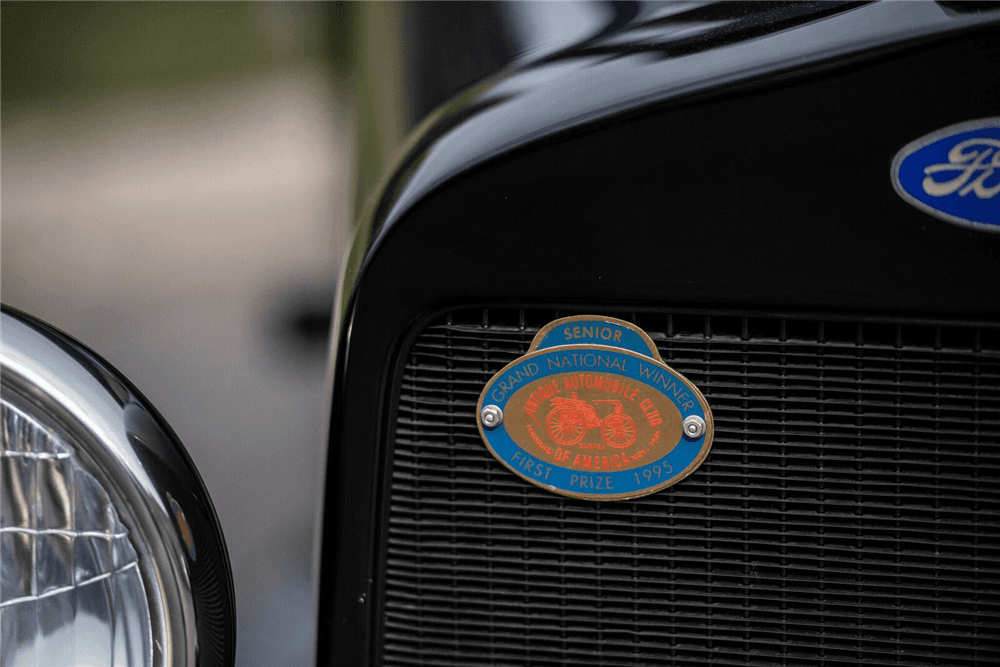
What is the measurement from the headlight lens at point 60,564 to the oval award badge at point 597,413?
11.7 inches

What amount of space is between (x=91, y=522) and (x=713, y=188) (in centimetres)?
52

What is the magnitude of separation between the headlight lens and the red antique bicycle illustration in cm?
33

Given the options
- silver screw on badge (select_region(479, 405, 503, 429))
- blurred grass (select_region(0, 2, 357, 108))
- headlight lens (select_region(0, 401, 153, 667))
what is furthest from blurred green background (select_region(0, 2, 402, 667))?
silver screw on badge (select_region(479, 405, 503, 429))

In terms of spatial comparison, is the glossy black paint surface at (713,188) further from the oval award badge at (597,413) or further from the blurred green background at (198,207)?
the blurred green background at (198,207)

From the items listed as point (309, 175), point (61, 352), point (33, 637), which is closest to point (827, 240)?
point (61, 352)

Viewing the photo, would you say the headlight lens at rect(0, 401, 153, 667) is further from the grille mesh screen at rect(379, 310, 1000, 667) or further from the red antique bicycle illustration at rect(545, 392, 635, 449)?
the red antique bicycle illustration at rect(545, 392, 635, 449)

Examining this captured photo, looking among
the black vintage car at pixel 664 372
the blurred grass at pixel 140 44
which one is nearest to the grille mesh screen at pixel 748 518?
the black vintage car at pixel 664 372

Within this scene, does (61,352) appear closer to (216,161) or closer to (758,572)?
(758,572)

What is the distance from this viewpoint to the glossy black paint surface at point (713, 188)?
63 centimetres

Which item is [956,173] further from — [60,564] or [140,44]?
[140,44]

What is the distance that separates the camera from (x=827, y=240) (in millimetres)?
656

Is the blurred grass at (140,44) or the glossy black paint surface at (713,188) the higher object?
the blurred grass at (140,44)

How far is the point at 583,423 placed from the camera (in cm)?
72

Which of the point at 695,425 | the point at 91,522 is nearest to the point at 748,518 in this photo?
the point at 695,425
